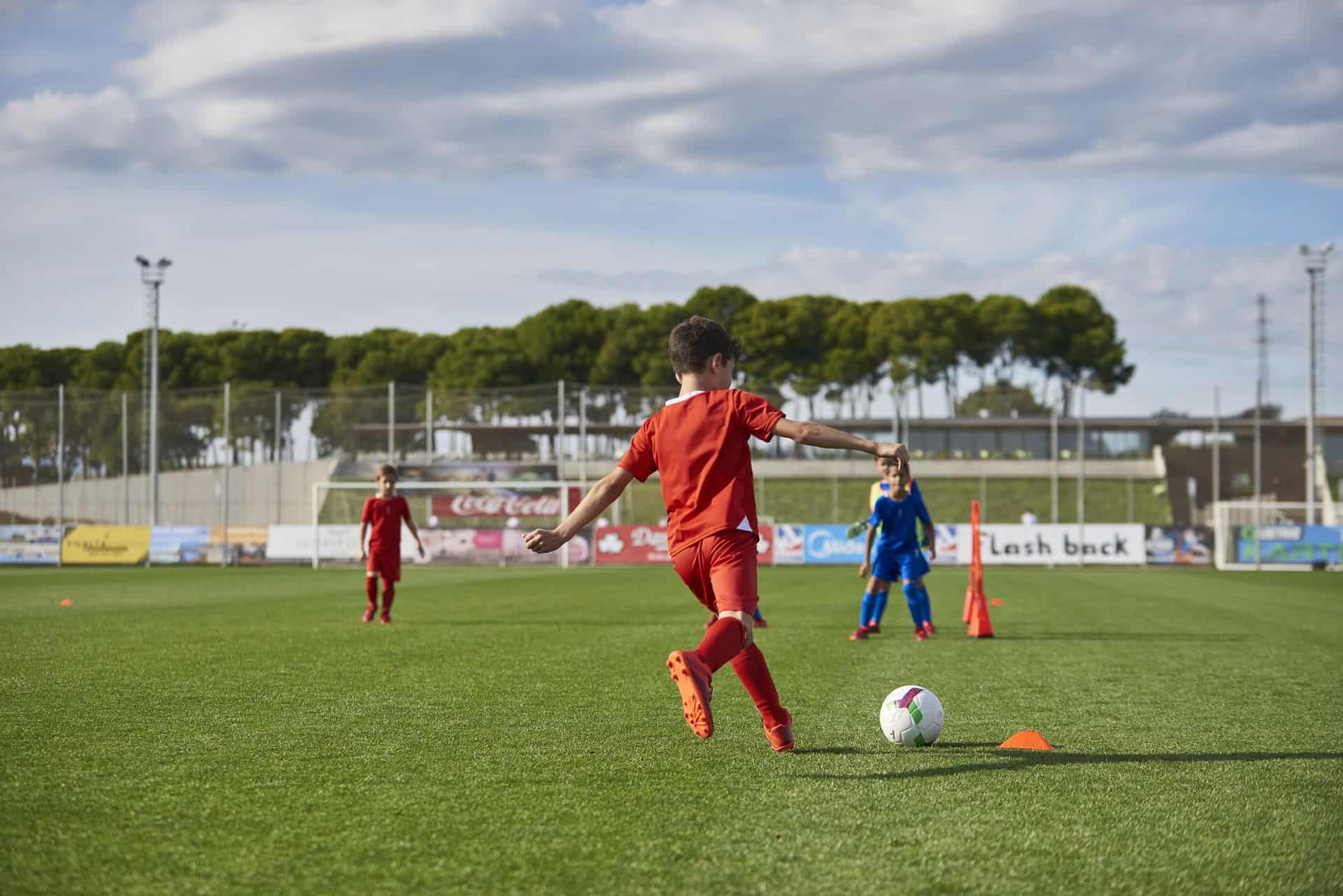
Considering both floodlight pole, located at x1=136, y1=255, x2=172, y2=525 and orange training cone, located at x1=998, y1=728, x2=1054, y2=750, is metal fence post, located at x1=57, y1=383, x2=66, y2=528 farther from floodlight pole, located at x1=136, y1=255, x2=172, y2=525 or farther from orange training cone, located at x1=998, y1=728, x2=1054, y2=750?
orange training cone, located at x1=998, y1=728, x2=1054, y2=750

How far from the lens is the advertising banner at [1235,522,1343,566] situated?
113ft

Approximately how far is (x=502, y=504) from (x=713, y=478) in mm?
30147

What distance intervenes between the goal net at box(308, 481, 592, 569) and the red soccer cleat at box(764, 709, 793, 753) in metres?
28.8

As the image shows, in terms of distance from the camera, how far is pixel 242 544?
37062 mm

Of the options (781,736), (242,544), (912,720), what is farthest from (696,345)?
(242,544)

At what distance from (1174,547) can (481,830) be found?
35.0m

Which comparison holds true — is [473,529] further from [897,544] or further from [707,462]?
[707,462]

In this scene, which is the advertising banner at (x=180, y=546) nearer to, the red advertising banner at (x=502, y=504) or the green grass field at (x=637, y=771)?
the red advertising banner at (x=502, y=504)

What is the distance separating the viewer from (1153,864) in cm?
396

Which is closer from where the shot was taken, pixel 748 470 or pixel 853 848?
pixel 853 848

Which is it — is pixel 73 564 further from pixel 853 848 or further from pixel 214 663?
pixel 853 848

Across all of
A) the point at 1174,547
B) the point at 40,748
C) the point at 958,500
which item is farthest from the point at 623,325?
the point at 40,748

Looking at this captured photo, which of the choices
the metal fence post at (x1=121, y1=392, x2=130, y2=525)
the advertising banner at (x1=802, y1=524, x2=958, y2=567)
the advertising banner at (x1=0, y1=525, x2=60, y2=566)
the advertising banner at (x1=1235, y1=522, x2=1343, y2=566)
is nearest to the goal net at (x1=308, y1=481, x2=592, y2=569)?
the advertising banner at (x1=802, y1=524, x2=958, y2=567)

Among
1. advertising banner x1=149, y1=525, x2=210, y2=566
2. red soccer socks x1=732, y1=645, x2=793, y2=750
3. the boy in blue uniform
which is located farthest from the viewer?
advertising banner x1=149, y1=525, x2=210, y2=566
